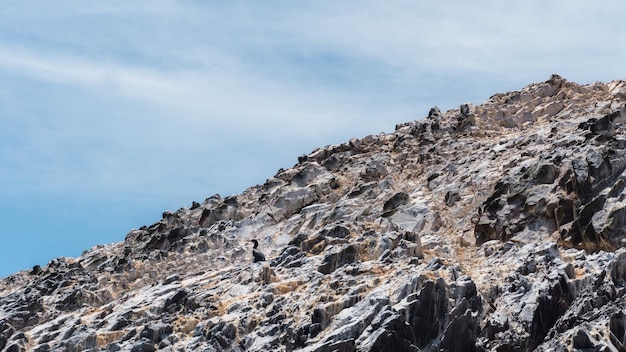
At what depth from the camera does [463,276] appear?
4056 cm

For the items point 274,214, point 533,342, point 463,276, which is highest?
point 274,214

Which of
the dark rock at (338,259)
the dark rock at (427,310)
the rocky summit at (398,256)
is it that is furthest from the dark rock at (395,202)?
the dark rock at (427,310)

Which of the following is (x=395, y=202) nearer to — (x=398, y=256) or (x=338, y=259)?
(x=338, y=259)

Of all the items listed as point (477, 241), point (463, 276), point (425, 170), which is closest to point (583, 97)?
point (425, 170)

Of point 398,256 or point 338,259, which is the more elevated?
point 338,259

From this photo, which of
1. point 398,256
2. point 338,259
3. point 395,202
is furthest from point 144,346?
point 395,202

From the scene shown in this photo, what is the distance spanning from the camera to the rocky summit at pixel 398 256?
37938 millimetres

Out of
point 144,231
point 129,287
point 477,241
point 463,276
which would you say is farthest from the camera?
point 144,231

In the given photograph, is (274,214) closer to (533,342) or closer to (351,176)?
(351,176)

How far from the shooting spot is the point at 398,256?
45750mm

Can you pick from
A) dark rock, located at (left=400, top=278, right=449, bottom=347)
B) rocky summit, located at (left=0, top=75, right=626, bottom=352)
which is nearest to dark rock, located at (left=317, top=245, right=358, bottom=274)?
rocky summit, located at (left=0, top=75, right=626, bottom=352)

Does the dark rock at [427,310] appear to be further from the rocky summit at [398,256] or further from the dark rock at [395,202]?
the dark rock at [395,202]

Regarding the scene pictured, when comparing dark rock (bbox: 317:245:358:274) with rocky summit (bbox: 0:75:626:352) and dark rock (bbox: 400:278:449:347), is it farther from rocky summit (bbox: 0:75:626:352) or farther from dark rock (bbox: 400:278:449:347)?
dark rock (bbox: 400:278:449:347)

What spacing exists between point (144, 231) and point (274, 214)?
13.8 metres
